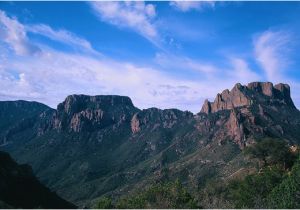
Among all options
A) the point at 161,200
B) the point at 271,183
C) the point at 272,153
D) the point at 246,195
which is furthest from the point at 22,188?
the point at 272,153

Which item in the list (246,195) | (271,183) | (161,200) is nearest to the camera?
(161,200)

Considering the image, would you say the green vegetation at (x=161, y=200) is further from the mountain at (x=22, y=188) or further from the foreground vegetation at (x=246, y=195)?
the mountain at (x=22, y=188)

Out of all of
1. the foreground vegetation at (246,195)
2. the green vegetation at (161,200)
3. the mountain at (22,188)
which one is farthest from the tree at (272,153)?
the mountain at (22,188)

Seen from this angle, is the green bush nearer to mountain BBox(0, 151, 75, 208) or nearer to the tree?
mountain BBox(0, 151, 75, 208)

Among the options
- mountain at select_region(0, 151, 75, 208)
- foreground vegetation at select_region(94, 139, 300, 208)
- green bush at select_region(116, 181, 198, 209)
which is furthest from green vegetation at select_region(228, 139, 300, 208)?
mountain at select_region(0, 151, 75, 208)

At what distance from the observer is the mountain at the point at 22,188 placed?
264 feet

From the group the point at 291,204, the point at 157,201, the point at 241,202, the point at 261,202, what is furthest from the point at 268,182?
the point at 157,201

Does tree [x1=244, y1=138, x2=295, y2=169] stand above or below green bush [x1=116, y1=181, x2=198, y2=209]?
above

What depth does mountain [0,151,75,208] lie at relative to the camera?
3167 inches

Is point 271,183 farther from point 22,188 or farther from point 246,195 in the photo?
point 22,188

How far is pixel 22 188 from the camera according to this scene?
287 feet

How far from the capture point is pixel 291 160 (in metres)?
87.0

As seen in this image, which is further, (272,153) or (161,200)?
(272,153)

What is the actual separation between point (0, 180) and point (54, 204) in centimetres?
1507
